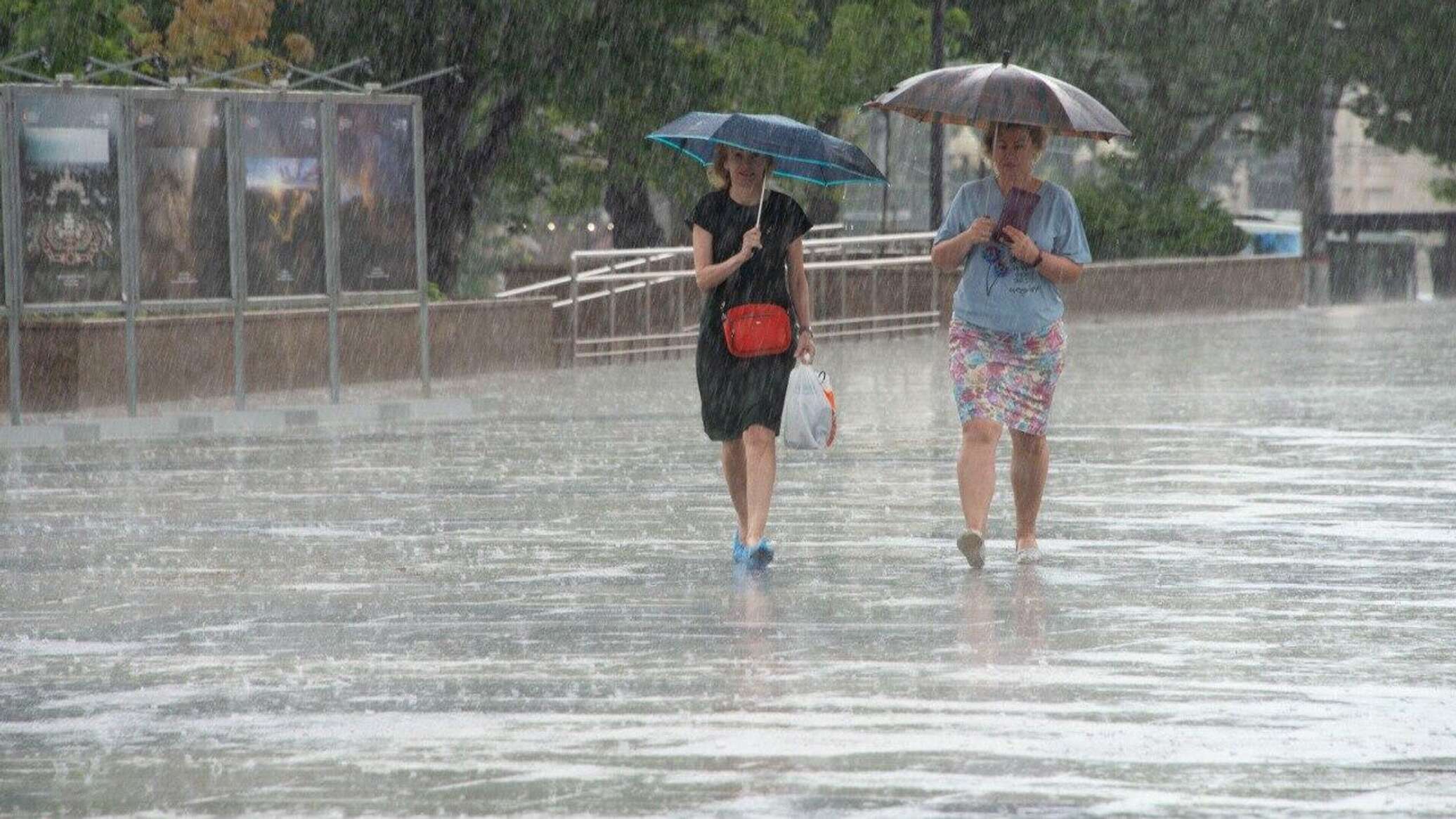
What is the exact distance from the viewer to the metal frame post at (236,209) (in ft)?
68.7

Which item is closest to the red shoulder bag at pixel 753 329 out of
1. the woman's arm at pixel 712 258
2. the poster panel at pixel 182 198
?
the woman's arm at pixel 712 258

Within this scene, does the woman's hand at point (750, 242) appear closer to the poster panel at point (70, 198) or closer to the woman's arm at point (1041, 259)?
the woman's arm at point (1041, 259)

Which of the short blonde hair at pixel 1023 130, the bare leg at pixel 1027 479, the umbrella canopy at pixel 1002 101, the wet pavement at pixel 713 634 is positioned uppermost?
the umbrella canopy at pixel 1002 101

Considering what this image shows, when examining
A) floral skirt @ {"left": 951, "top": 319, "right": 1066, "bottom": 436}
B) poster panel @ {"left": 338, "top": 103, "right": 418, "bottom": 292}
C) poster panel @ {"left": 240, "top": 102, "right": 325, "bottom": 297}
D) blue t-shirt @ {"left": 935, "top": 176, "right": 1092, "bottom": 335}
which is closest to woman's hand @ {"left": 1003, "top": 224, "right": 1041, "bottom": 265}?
blue t-shirt @ {"left": 935, "top": 176, "right": 1092, "bottom": 335}

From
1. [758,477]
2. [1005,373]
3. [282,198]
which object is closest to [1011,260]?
[1005,373]

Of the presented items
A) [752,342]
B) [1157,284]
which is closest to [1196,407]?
[752,342]

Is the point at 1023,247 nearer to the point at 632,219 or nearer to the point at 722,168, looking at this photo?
the point at 722,168

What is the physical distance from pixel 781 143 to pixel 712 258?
1.59 feet

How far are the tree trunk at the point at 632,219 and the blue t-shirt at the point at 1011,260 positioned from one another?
29451 millimetres

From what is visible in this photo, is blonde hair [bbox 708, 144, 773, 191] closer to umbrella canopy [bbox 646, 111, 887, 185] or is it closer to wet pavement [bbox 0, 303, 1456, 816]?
umbrella canopy [bbox 646, 111, 887, 185]

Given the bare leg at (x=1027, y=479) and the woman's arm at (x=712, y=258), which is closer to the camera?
the woman's arm at (x=712, y=258)

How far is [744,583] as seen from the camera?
10578 mm

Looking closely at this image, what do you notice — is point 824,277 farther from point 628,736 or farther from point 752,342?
point 628,736

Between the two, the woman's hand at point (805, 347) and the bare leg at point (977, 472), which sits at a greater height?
the woman's hand at point (805, 347)
